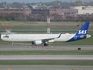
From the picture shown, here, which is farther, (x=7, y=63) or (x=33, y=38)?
(x=33, y=38)

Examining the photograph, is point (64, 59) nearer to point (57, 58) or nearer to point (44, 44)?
point (57, 58)
